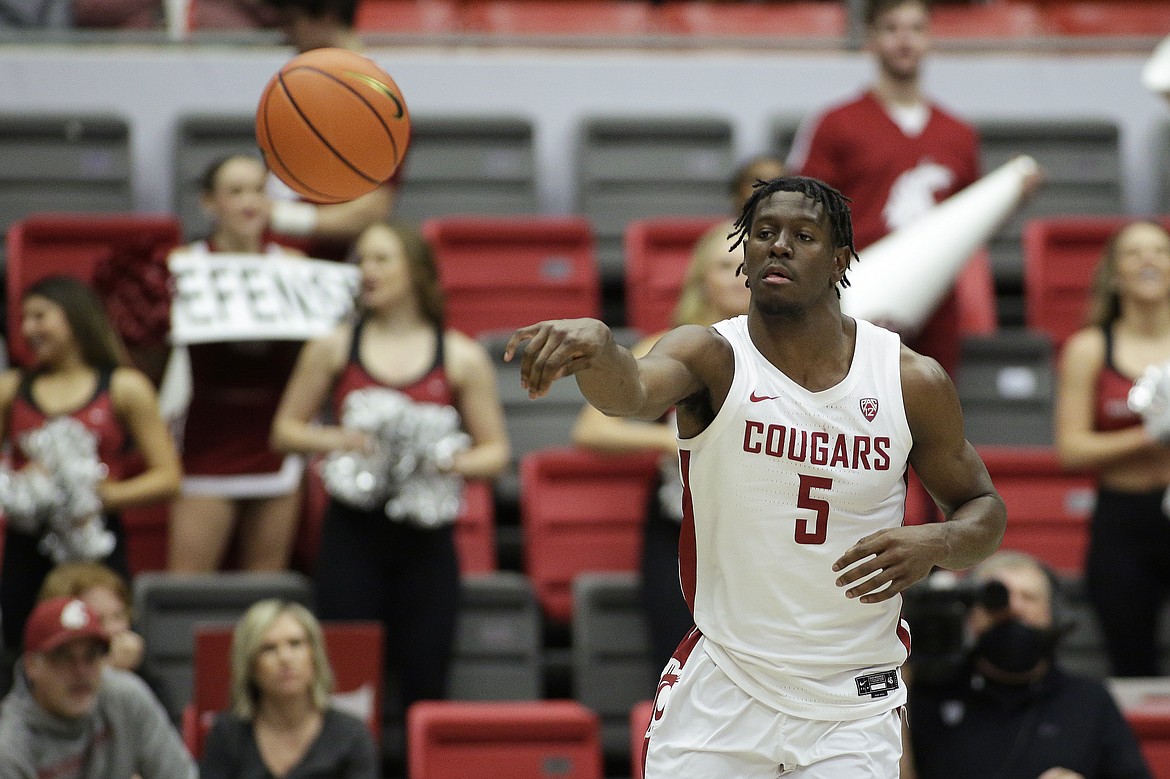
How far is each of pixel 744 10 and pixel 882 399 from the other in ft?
19.9

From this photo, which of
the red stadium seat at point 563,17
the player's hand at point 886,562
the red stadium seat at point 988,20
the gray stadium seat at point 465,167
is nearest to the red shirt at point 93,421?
the gray stadium seat at point 465,167

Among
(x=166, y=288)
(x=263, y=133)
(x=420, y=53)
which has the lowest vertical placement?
(x=166, y=288)

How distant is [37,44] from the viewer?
8.63 m

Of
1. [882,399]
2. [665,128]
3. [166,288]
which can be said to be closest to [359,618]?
[166,288]

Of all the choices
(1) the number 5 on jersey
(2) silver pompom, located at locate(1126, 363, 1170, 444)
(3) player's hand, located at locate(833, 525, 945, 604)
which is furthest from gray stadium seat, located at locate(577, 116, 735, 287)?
(3) player's hand, located at locate(833, 525, 945, 604)

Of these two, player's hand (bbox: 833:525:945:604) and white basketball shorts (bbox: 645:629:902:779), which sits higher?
player's hand (bbox: 833:525:945:604)

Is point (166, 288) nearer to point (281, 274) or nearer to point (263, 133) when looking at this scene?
point (281, 274)

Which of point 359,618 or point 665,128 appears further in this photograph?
point 665,128

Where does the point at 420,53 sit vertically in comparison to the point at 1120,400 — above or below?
above

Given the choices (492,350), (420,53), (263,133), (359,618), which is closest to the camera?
(263,133)

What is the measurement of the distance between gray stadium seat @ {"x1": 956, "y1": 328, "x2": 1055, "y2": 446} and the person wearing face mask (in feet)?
7.11

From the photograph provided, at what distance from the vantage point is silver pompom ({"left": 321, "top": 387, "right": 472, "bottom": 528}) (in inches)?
229

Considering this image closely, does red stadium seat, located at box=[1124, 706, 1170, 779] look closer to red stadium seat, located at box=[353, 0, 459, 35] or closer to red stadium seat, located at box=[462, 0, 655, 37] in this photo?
red stadium seat, located at box=[462, 0, 655, 37]

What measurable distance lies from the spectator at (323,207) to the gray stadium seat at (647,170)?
140 centimetres
